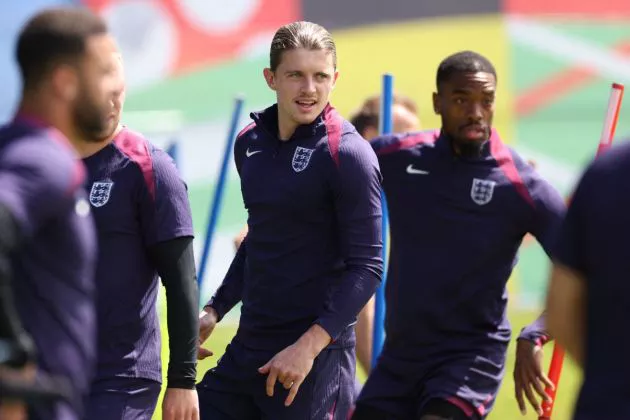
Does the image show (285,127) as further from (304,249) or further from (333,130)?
(304,249)

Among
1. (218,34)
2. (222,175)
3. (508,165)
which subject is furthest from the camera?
(218,34)

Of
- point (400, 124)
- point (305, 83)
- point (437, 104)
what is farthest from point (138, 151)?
point (400, 124)

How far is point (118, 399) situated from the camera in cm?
458

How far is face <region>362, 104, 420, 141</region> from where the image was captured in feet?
23.5

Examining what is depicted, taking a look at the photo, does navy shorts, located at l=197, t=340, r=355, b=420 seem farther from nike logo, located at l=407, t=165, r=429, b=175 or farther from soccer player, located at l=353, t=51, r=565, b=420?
nike logo, located at l=407, t=165, r=429, b=175

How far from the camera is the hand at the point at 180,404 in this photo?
459 centimetres

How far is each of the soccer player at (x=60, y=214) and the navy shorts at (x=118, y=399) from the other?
1059mm

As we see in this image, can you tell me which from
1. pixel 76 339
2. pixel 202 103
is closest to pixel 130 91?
pixel 202 103

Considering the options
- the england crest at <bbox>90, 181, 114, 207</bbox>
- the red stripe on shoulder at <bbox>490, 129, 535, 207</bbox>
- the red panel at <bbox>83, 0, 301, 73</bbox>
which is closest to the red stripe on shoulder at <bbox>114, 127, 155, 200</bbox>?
the england crest at <bbox>90, 181, 114, 207</bbox>

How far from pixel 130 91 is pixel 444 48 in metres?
3.85

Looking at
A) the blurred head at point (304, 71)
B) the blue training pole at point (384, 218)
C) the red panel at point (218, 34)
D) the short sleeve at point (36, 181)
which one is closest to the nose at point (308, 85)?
the blurred head at point (304, 71)

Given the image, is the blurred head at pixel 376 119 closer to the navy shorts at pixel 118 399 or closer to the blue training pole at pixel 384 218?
the blue training pole at pixel 384 218

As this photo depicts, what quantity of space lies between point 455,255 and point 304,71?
101cm

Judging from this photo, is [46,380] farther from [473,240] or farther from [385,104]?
[385,104]
